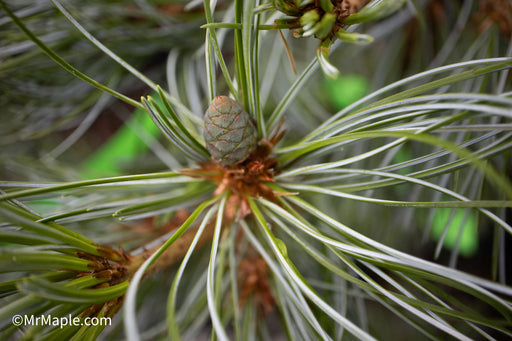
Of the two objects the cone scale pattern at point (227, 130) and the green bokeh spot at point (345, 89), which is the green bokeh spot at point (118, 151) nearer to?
the green bokeh spot at point (345, 89)

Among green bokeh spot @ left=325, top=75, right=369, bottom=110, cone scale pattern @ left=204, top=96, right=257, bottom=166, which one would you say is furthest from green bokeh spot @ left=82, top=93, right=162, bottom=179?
cone scale pattern @ left=204, top=96, right=257, bottom=166

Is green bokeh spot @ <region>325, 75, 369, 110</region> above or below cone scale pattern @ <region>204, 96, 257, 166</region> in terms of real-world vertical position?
above

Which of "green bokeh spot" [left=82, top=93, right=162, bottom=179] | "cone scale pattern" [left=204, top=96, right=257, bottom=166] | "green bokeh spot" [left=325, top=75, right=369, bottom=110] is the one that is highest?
"green bokeh spot" [left=82, top=93, right=162, bottom=179]

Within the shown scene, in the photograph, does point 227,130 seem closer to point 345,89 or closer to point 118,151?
point 345,89

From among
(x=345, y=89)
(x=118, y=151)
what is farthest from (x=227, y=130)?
(x=118, y=151)

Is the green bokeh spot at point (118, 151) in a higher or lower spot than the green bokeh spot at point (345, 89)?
higher

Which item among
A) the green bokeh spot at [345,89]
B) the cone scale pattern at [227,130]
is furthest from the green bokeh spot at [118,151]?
the cone scale pattern at [227,130]

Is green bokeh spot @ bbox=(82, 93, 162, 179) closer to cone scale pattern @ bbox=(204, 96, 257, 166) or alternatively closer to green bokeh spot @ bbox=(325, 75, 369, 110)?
green bokeh spot @ bbox=(325, 75, 369, 110)

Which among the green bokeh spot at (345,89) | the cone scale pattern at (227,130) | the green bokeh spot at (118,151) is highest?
the green bokeh spot at (118,151)

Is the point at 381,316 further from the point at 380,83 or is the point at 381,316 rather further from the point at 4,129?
the point at 4,129
